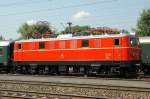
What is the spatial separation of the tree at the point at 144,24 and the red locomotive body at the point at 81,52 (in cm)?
4324

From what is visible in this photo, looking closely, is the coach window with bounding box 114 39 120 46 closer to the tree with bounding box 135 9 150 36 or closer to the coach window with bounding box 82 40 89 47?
the coach window with bounding box 82 40 89 47

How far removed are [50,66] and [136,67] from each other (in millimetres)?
8190

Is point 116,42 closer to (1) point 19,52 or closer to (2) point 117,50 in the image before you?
(2) point 117,50

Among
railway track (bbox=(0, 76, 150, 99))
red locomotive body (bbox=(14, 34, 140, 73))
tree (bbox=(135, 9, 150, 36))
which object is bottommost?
railway track (bbox=(0, 76, 150, 99))

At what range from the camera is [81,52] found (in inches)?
1232

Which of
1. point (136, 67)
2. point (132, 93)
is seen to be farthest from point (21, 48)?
point (132, 93)

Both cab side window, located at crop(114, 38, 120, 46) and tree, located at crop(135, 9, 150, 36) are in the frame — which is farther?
tree, located at crop(135, 9, 150, 36)

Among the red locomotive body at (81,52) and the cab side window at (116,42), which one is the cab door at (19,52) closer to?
the red locomotive body at (81,52)

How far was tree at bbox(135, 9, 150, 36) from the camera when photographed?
75.7 m

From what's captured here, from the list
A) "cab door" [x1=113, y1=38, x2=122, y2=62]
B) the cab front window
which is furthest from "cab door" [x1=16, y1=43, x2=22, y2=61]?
the cab front window

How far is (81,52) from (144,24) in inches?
1878

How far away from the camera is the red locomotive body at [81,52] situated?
28.9 m

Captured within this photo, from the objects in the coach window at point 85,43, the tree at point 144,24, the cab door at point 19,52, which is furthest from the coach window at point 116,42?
the tree at point 144,24

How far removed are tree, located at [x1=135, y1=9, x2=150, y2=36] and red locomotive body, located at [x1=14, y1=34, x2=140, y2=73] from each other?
43236 mm
